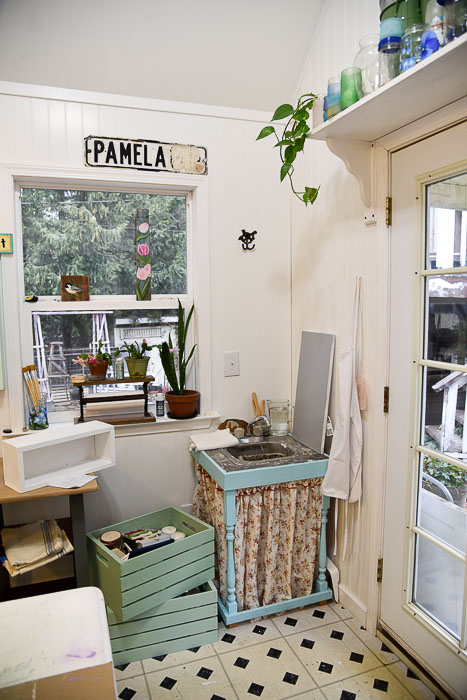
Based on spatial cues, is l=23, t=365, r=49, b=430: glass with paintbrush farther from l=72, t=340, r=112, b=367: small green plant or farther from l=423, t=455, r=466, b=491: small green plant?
l=423, t=455, r=466, b=491: small green plant

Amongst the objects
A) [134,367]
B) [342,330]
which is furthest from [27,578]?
[342,330]

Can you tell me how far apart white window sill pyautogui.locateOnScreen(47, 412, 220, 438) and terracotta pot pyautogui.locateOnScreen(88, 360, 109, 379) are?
246 mm

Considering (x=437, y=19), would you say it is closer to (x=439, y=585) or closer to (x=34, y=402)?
(x=439, y=585)

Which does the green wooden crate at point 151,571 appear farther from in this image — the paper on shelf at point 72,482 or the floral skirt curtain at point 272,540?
the paper on shelf at point 72,482

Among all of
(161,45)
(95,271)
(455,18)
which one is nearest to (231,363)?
(95,271)

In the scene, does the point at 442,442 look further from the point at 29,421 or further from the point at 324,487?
the point at 29,421

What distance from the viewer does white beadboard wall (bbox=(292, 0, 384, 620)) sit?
86.2 inches

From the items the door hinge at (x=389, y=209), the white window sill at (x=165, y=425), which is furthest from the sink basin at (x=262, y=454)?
the door hinge at (x=389, y=209)

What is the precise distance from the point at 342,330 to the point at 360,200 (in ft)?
1.97

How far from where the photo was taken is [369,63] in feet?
5.73

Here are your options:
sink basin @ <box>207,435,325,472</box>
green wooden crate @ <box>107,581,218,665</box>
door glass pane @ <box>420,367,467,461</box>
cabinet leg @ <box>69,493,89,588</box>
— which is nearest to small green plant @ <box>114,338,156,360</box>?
sink basin @ <box>207,435,325,472</box>

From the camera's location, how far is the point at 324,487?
91.1 inches

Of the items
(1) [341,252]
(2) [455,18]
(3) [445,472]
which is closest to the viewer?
(2) [455,18]

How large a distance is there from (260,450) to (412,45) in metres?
1.89
